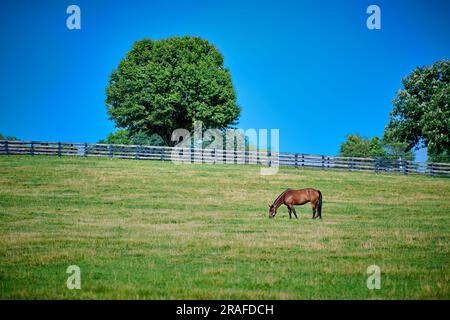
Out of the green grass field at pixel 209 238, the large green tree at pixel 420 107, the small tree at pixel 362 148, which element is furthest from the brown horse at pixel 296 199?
the small tree at pixel 362 148

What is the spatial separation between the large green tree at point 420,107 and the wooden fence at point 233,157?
331cm

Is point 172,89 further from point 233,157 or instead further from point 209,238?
point 209,238

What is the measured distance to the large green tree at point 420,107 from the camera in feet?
168

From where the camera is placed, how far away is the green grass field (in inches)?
452

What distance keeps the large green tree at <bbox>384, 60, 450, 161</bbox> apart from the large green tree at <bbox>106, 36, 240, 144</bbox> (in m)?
16.4

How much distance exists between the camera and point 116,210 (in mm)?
26125

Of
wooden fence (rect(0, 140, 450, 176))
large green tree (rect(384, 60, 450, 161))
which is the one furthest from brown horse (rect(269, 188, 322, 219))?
large green tree (rect(384, 60, 450, 161))

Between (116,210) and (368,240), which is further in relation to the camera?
(116,210)

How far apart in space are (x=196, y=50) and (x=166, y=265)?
4818 centimetres

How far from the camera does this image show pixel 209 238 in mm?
18188

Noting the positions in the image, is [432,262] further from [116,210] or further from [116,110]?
[116,110]

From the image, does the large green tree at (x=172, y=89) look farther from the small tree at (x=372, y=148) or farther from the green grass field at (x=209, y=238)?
the small tree at (x=372, y=148)

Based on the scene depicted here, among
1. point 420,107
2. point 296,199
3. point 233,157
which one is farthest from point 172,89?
point 296,199
